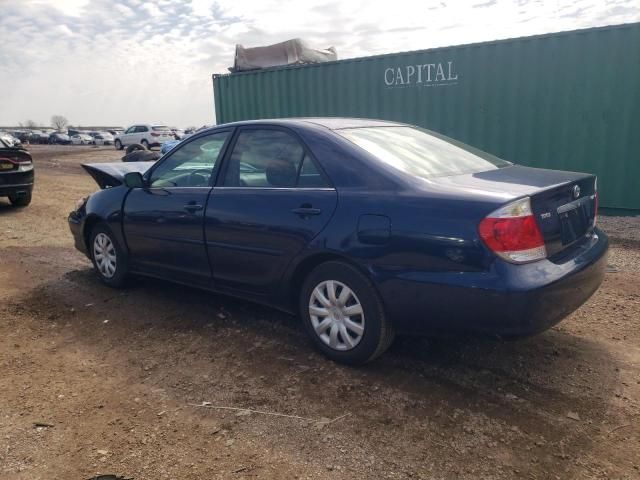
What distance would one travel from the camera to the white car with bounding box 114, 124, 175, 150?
103 feet

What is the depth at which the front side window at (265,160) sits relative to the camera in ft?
11.8

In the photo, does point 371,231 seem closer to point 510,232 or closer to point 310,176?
point 310,176

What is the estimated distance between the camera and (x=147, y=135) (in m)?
31.8

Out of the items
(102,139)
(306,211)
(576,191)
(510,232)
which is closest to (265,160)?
(306,211)

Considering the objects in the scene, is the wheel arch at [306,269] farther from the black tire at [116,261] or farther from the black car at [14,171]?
the black car at [14,171]

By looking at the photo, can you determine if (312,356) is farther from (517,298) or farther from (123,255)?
(123,255)

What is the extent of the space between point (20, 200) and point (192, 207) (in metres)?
7.89

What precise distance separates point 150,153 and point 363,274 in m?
11.7

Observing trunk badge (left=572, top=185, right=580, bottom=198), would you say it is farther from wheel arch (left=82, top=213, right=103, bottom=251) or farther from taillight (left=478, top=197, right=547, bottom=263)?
wheel arch (left=82, top=213, right=103, bottom=251)

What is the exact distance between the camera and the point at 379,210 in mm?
3043

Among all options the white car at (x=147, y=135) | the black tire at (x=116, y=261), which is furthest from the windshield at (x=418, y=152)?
the white car at (x=147, y=135)

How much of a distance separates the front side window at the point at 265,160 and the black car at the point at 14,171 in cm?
→ 723

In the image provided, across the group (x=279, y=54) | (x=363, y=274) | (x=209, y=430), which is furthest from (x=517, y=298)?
(x=279, y=54)

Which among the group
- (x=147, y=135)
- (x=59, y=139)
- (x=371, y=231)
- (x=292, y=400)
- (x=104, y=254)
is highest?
(x=59, y=139)
